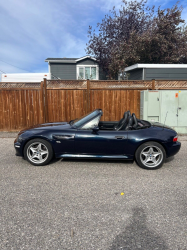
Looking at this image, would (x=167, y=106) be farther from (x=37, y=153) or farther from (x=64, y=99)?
(x=37, y=153)

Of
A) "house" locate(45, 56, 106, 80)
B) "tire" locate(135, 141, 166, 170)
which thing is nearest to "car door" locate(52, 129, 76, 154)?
"tire" locate(135, 141, 166, 170)

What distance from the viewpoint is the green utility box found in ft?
25.3

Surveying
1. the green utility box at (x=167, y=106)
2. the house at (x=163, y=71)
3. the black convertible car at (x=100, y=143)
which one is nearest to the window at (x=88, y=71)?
the house at (x=163, y=71)

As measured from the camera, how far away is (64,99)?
837 centimetres

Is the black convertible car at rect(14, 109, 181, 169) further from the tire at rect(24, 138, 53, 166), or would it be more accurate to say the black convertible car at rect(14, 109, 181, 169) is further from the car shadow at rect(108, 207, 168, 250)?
the car shadow at rect(108, 207, 168, 250)

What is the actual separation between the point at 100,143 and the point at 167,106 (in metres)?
4.80

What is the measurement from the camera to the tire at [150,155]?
13.6 feet

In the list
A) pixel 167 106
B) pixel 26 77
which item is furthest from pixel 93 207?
pixel 26 77

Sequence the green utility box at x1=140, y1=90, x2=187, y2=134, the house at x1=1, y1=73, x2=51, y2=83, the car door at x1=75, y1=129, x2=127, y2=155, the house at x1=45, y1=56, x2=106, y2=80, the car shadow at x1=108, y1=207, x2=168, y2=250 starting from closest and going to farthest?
the car shadow at x1=108, y1=207, x2=168, y2=250
the car door at x1=75, y1=129, x2=127, y2=155
the green utility box at x1=140, y1=90, x2=187, y2=134
the house at x1=1, y1=73, x2=51, y2=83
the house at x1=45, y1=56, x2=106, y2=80

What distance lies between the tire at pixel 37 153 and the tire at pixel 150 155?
198cm

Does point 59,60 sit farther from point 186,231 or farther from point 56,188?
point 186,231

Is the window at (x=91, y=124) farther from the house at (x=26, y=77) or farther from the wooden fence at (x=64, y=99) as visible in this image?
the house at (x=26, y=77)

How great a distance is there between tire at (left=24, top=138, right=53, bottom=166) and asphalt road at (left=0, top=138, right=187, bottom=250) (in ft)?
0.54

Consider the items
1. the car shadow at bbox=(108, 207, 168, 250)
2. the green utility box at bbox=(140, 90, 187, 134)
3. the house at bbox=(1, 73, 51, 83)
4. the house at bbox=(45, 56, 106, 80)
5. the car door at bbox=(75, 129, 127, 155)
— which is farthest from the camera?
the house at bbox=(45, 56, 106, 80)
